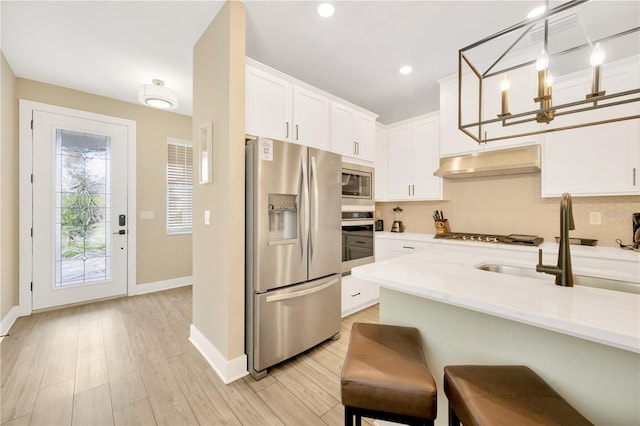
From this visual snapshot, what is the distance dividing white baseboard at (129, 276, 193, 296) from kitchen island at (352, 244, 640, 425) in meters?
3.76

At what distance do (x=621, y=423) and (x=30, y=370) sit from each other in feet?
11.4

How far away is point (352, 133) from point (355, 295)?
77.2 inches

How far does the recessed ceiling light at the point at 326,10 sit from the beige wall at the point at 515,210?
101 inches

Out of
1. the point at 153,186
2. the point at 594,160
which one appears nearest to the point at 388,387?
the point at 594,160

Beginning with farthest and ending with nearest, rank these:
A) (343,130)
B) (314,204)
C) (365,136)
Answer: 1. (365,136)
2. (343,130)
3. (314,204)

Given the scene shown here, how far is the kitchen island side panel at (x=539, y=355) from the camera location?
0.88m

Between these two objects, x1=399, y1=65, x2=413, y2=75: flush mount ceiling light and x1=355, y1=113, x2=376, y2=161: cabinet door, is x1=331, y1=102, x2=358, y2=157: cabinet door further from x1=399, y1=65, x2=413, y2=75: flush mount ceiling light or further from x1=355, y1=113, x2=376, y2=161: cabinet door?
x1=399, y1=65, x2=413, y2=75: flush mount ceiling light

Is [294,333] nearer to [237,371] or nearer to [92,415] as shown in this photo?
[237,371]

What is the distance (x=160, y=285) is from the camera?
154 inches

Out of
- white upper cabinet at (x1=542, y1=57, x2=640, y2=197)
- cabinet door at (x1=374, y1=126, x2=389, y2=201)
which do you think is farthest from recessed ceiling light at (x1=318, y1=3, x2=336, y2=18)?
white upper cabinet at (x1=542, y1=57, x2=640, y2=197)

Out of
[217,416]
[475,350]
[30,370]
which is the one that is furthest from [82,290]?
[475,350]

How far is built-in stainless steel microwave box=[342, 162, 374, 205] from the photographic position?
2969mm

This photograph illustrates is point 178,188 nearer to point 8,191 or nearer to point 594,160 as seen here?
point 8,191

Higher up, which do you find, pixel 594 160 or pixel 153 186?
pixel 594 160
